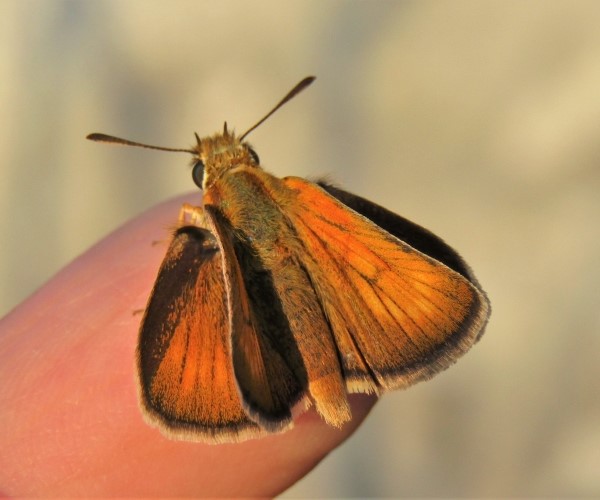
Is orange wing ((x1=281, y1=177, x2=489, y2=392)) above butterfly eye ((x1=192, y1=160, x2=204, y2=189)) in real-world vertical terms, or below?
below

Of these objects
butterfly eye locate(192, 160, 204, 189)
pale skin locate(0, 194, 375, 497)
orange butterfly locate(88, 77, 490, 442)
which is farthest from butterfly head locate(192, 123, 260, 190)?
pale skin locate(0, 194, 375, 497)

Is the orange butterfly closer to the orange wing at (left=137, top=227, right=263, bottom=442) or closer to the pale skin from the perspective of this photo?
the orange wing at (left=137, top=227, right=263, bottom=442)

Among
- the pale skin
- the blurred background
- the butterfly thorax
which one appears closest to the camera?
the butterfly thorax

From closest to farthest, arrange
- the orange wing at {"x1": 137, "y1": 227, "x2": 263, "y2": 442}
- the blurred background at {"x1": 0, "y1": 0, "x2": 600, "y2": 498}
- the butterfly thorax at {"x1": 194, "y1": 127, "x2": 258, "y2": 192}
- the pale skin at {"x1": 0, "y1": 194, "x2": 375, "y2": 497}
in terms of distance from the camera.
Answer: the orange wing at {"x1": 137, "y1": 227, "x2": 263, "y2": 442} < the butterfly thorax at {"x1": 194, "y1": 127, "x2": 258, "y2": 192} < the pale skin at {"x1": 0, "y1": 194, "x2": 375, "y2": 497} < the blurred background at {"x1": 0, "y1": 0, "x2": 600, "y2": 498}

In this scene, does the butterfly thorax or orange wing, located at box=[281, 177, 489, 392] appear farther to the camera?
the butterfly thorax

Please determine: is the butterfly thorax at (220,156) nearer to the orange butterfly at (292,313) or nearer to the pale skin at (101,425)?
the orange butterfly at (292,313)

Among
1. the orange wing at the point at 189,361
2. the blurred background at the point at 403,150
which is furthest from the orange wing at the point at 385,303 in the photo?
the blurred background at the point at 403,150
